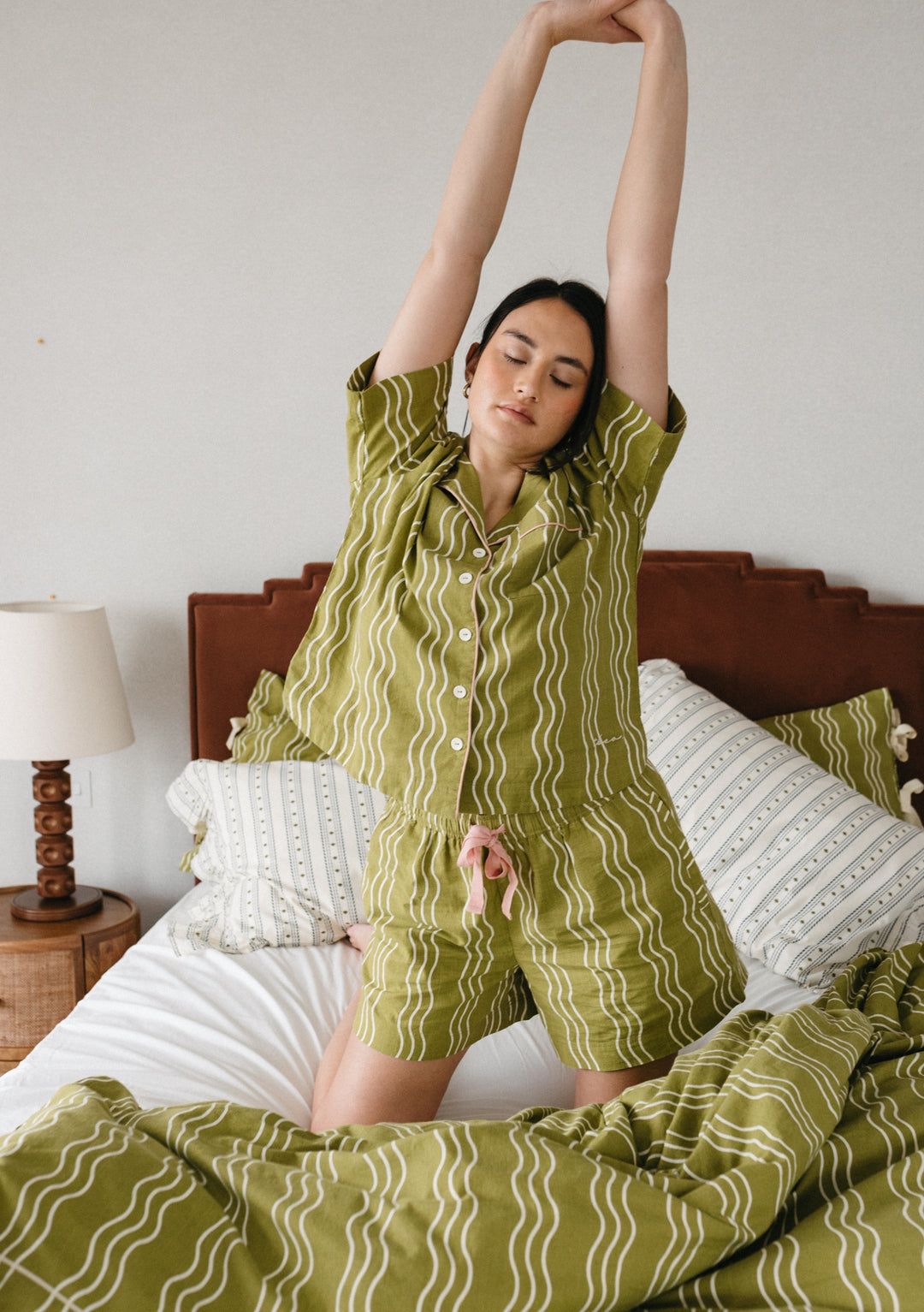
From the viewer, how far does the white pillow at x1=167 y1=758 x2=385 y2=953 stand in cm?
196

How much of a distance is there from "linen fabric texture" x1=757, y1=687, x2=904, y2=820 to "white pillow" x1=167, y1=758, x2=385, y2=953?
89cm

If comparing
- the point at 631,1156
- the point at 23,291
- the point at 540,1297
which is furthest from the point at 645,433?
the point at 23,291

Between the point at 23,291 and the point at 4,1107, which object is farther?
the point at 23,291

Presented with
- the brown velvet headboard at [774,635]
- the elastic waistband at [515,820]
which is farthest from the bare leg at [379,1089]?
the brown velvet headboard at [774,635]

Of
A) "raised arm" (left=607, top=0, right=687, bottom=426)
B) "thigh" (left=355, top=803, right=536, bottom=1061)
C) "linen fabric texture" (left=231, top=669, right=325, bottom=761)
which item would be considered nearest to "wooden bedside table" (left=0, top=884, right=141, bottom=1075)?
"linen fabric texture" (left=231, top=669, right=325, bottom=761)

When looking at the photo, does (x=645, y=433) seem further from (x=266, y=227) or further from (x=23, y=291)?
(x=23, y=291)

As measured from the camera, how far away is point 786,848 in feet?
6.16

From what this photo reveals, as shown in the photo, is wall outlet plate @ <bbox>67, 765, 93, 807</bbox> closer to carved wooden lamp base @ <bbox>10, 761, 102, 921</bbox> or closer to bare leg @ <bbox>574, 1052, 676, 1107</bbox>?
carved wooden lamp base @ <bbox>10, 761, 102, 921</bbox>

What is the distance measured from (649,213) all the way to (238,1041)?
127 cm

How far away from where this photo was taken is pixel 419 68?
238 centimetres

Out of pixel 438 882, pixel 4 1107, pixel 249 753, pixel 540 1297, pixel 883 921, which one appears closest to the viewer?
pixel 540 1297

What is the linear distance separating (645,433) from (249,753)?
51.8 inches

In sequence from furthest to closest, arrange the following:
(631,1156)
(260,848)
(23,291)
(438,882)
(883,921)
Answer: (23,291), (260,848), (883,921), (438,882), (631,1156)

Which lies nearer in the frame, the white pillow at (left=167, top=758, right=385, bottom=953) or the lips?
the lips
